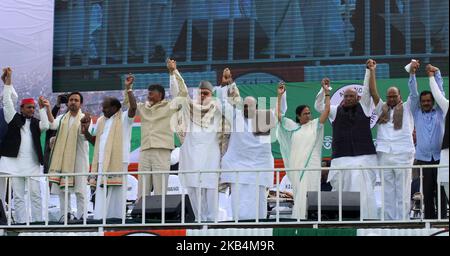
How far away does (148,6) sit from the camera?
10.9 m

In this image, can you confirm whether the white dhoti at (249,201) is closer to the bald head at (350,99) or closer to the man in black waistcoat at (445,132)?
the bald head at (350,99)

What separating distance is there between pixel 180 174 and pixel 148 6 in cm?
188

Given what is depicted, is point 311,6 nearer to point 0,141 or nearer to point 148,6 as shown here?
point 148,6

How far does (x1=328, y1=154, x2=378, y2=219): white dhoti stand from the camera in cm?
926

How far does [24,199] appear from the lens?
1002 cm

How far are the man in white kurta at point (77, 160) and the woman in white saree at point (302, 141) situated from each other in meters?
1.70

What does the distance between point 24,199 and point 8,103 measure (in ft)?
2.75

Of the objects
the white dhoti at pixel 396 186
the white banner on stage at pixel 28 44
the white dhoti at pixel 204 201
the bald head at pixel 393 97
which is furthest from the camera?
the white banner on stage at pixel 28 44

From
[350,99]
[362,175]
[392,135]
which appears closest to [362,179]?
[362,175]

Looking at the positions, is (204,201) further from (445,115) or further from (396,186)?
(445,115)

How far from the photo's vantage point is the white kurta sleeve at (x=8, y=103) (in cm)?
1010

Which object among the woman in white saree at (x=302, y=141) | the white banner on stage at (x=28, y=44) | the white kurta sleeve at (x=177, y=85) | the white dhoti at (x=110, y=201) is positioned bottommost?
the white dhoti at (x=110, y=201)

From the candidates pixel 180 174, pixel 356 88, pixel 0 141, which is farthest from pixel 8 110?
pixel 356 88

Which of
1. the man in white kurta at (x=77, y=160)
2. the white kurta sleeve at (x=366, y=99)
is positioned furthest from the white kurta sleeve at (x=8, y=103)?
the white kurta sleeve at (x=366, y=99)
